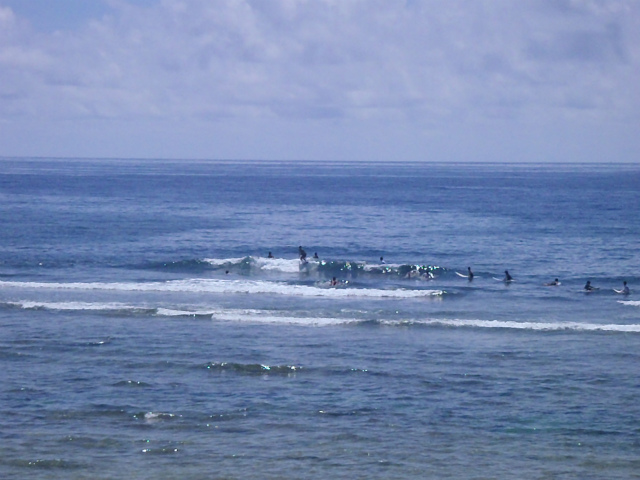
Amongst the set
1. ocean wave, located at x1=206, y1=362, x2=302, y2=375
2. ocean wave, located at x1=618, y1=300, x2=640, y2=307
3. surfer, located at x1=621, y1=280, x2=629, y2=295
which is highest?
surfer, located at x1=621, y1=280, x2=629, y2=295

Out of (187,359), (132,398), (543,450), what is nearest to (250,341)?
(187,359)

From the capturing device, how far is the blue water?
722 inches

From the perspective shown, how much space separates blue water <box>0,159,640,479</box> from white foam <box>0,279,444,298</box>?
0.18 meters

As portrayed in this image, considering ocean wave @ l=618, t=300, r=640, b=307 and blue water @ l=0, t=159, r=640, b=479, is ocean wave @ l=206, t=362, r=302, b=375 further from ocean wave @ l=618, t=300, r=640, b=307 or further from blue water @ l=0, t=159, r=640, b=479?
ocean wave @ l=618, t=300, r=640, b=307

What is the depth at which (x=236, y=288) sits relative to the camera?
41.5 metres

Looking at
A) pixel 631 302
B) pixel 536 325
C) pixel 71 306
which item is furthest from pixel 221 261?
pixel 631 302

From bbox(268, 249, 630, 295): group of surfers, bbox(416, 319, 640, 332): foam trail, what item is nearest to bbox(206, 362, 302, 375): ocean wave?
bbox(416, 319, 640, 332): foam trail

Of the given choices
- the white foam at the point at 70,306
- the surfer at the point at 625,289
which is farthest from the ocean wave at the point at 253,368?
the surfer at the point at 625,289

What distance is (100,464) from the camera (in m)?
17.6

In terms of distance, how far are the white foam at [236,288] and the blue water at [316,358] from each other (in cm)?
18

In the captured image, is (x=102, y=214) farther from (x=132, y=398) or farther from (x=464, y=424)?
(x=464, y=424)

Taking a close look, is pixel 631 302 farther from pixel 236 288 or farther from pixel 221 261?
pixel 221 261

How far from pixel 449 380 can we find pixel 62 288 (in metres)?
23.9

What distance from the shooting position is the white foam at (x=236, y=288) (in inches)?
1577
